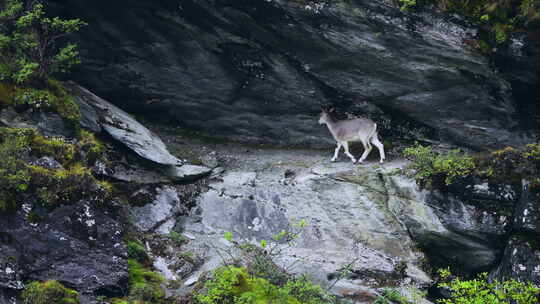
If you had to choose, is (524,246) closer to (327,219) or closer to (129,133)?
(327,219)

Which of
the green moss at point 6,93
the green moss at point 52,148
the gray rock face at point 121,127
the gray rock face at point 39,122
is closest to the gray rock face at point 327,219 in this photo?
the gray rock face at point 121,127

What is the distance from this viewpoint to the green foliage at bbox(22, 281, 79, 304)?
29.4 ft

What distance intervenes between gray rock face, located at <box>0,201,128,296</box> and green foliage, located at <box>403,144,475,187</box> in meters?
8.09

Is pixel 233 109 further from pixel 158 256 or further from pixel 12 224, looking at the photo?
pixel 12 224

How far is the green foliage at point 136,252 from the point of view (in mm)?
11211

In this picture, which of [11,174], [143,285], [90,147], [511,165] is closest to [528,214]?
[511,165]

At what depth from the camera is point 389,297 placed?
11039 mm

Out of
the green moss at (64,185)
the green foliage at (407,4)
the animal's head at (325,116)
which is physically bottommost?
the green moss at (64,185)

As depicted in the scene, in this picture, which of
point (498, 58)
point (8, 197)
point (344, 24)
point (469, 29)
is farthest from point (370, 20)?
point (8, 197)

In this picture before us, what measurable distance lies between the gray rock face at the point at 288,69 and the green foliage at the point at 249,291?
518 cm

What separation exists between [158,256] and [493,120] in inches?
421

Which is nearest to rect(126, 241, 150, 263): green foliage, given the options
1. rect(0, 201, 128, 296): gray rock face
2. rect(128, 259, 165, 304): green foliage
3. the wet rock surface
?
rect(128, 259, 165, 304): green foliage

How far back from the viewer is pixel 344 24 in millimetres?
13648

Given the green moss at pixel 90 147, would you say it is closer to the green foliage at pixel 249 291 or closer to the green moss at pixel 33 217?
the green moss at pixel 33 217
